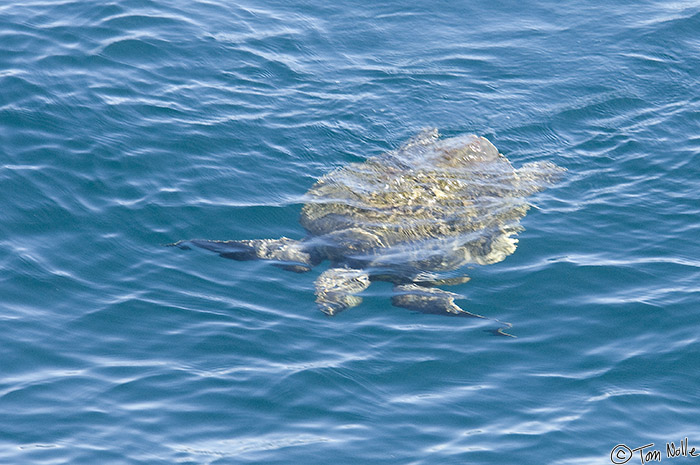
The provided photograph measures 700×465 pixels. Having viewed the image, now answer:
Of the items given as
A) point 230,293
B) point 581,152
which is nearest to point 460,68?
point 581,152

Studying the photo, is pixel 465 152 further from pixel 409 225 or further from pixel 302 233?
pixel 302 233

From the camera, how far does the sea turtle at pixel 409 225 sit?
8383 mm

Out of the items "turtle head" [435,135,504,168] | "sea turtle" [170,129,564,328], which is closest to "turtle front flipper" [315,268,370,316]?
"sea turtle" [170,129,564,328]

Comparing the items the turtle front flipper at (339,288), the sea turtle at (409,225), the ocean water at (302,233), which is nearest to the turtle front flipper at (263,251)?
the sea turtle at (409,225)

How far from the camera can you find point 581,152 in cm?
1052

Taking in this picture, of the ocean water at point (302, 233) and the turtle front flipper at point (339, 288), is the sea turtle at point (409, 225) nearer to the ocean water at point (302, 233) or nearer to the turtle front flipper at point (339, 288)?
the turtle front flipper at point (339, 288)

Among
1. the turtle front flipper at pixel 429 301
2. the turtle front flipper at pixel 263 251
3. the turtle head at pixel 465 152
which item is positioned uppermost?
the turtle head at pixel 465 152

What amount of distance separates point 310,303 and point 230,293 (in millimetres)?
848

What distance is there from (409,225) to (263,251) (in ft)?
5.39

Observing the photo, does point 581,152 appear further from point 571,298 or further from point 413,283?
point 413,283

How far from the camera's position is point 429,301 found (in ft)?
26.2

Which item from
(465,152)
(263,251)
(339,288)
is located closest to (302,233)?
(263,251)

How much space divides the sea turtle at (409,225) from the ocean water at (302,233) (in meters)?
0.21

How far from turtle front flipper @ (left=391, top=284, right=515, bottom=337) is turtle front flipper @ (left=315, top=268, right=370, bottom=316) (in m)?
0.38
